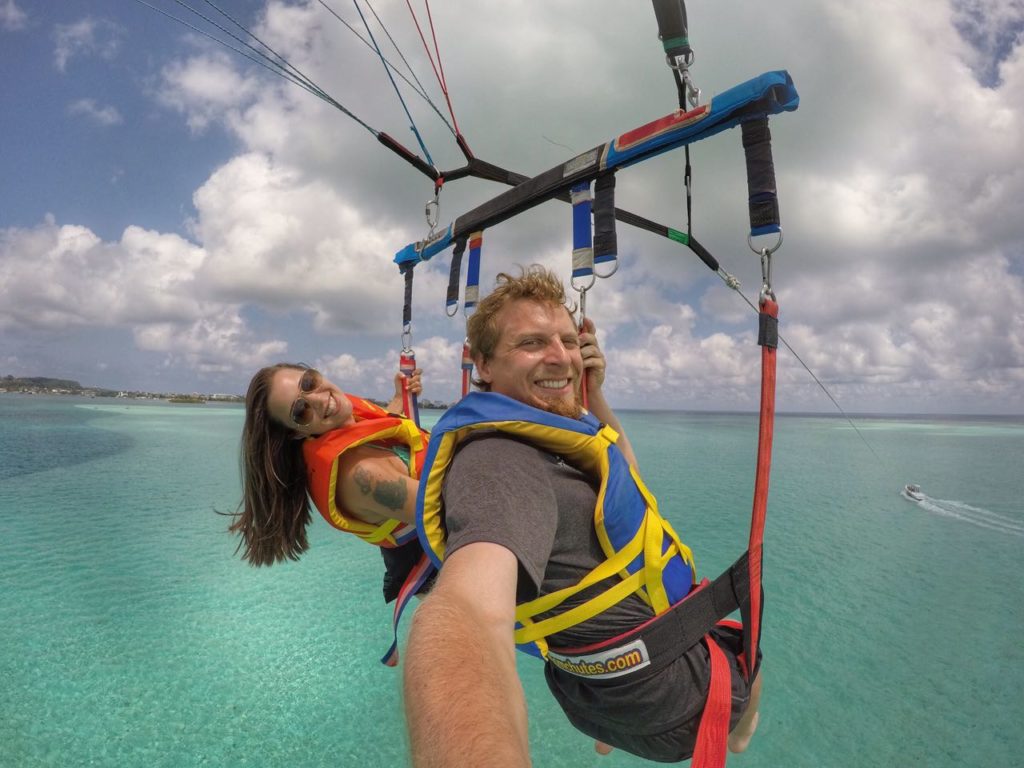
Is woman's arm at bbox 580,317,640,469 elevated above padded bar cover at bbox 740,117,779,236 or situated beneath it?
situated beneath

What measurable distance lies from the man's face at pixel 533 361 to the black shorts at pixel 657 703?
1015 mm

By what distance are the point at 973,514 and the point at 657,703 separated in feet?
62.9

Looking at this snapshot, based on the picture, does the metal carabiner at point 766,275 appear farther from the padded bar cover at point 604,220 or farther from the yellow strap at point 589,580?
the yellow strap at point 589,580

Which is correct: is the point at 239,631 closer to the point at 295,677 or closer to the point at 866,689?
the point at 295,677

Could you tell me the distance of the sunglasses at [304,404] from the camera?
267 centimetres

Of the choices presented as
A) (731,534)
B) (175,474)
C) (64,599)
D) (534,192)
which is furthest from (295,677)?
(175,474)

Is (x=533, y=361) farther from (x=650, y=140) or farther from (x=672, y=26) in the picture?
(x=672, y=26)

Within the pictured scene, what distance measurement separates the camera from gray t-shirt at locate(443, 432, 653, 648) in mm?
1308

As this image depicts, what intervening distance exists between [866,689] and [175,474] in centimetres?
2072

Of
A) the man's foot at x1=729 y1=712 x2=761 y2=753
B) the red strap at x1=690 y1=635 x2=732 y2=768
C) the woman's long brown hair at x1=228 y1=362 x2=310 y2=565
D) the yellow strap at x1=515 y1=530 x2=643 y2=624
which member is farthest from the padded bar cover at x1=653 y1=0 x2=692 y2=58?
the man's foot at x1=729 y1=712 x2=761 y2=753

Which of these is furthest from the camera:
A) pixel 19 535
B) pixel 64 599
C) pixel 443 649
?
pixel 19 535

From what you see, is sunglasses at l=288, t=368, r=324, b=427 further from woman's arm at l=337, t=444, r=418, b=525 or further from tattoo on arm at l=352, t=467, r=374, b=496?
tattoo on arm at l=352, t=467, r=374, b=496

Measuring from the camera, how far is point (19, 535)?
33.1ft

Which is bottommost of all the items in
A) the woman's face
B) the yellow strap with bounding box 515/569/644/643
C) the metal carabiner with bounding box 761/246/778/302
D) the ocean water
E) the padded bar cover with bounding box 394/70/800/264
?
the ocean water
